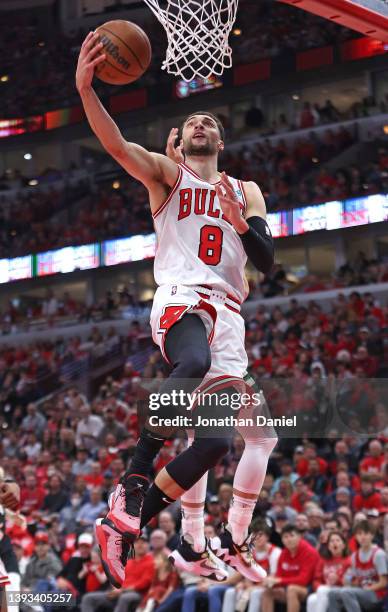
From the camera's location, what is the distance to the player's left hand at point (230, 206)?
19.2ft

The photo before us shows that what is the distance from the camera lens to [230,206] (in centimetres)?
586

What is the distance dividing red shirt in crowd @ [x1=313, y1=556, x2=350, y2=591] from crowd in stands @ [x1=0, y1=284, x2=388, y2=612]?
0.04ft

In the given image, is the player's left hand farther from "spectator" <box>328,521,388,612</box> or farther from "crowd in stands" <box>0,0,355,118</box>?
"crowd in stands" <box>0,0,355,118</box>

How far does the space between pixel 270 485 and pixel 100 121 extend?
805 cm

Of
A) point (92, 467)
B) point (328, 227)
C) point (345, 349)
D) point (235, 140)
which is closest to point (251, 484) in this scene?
point (92, 467)

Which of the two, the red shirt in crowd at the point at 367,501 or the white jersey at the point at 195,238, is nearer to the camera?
the white jersey at the point at 195,238

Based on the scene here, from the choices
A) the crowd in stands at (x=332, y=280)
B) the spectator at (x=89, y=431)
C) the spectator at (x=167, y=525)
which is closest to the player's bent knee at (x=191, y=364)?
the spectator at (x=167, y=525)

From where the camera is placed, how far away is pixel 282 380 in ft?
52.5

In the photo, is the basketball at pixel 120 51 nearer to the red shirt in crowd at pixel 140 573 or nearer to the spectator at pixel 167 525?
the red shirt in crowd at pixel 140 573

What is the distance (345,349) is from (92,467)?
Result: 15.4 feet

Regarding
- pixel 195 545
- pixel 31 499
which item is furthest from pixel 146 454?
pixel 31 499

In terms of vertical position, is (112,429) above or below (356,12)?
below

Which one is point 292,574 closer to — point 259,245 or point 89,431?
point 259,245

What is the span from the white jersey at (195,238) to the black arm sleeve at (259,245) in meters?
0.19
